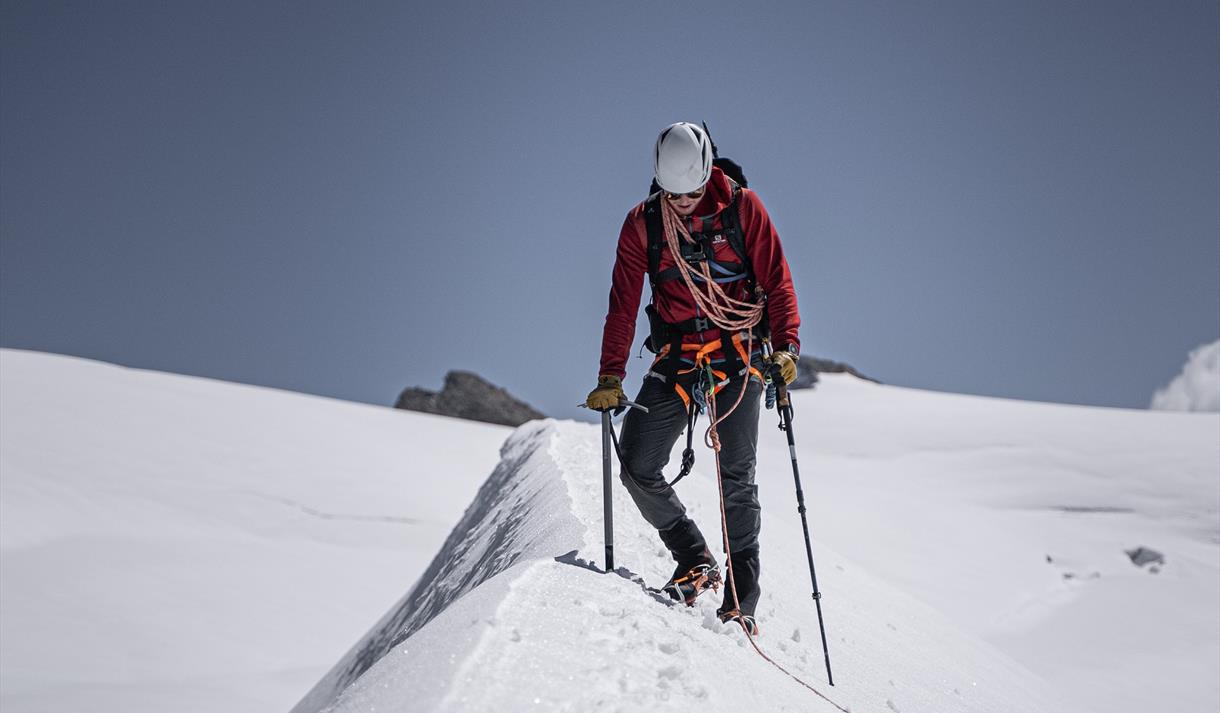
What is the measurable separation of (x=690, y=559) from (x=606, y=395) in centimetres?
100

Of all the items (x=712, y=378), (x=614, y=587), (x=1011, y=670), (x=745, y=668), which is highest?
(x=712, y=378)

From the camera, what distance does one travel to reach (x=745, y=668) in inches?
124

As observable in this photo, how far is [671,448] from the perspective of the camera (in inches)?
156

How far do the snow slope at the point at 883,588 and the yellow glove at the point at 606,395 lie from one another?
77cm

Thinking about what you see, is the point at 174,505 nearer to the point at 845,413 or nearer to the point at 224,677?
the point at 224,677

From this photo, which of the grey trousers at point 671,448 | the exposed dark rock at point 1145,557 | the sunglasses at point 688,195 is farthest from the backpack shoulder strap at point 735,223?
the exposed dark rock at point 1145,557

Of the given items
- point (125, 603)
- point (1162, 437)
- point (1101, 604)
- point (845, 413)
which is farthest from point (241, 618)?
point (845, 413)

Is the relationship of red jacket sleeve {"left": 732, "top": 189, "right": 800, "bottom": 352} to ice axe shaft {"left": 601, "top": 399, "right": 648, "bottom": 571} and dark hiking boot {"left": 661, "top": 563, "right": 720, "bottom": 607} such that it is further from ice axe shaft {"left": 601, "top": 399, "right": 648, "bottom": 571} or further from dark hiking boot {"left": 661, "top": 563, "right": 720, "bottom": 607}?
dark hiking boot {"left": 661, "top": 563, "right": 720, "bottom": 607}

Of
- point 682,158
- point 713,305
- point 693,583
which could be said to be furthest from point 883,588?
point 682,158

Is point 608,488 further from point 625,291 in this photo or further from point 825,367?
point 825,367

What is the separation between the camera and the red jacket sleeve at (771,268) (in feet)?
12.9

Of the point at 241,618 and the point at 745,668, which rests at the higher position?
the point at 745,668

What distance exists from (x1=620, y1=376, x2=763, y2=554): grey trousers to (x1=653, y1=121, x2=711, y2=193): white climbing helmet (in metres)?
1.04

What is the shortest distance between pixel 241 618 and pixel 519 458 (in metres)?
4.18
